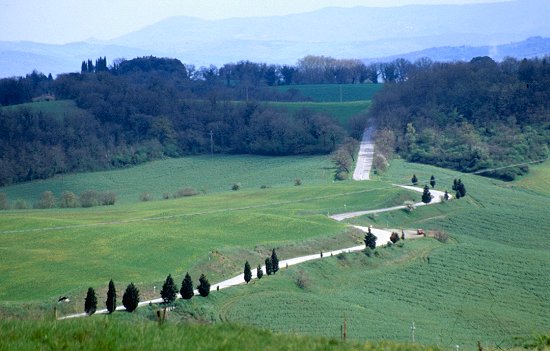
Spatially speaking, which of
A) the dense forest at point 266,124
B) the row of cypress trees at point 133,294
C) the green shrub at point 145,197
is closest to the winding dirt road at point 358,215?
the row of cypress trees at point 133,294

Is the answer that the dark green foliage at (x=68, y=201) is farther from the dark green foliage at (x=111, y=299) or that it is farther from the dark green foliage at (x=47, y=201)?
the dark green foliage at (x=111, y=299)

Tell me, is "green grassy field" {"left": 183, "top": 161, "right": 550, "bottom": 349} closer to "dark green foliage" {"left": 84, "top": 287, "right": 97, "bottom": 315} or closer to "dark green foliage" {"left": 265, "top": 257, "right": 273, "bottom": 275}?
"dark green foliage" {"left": 265, "top": 257, "right": 273, "bottom": 275}

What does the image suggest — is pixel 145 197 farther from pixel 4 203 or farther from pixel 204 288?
pixel 204 288

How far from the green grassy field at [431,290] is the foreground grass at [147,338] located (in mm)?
10323

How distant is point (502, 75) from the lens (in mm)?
94062

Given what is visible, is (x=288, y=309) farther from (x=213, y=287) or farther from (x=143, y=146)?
(x=143, y=146)

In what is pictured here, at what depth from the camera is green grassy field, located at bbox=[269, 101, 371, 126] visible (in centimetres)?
9912

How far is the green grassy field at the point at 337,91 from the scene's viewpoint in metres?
119

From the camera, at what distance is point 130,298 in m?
33.3

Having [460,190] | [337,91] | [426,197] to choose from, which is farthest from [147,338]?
[337,91]

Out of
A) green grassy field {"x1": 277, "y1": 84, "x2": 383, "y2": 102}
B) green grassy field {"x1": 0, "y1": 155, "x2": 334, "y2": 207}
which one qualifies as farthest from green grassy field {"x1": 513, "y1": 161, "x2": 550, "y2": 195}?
green grassy field {"x1": 277, "y1": 84, "x2": 383, "y2": 102}

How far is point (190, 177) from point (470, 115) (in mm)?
26480

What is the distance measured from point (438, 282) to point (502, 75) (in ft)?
184

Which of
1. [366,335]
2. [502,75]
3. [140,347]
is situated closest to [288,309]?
[366,335]
